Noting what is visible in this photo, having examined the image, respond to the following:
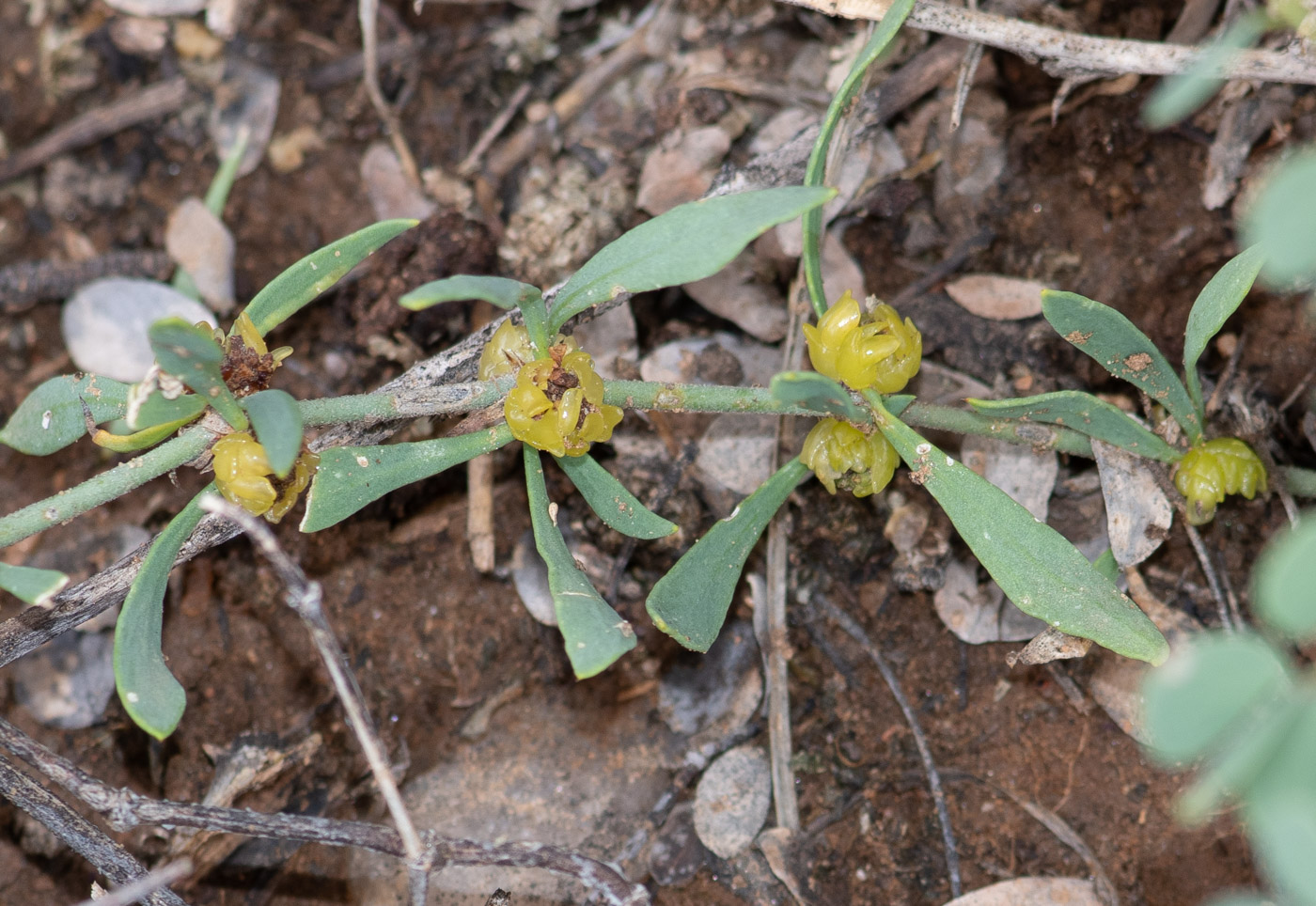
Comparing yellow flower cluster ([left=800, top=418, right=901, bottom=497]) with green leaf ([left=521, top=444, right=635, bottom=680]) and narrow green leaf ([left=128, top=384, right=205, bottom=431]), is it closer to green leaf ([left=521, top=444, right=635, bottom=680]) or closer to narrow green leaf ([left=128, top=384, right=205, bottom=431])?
green leaf ([left=521, top=444, right=635, bottom=680])

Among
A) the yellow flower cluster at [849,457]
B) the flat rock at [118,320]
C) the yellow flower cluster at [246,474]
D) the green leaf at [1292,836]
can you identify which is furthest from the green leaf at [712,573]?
the flat rock at [118,320]

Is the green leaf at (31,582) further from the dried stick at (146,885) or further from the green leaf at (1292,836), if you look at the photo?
the green leaf at (1292,836)

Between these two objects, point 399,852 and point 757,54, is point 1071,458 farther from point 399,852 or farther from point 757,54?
point 399,852

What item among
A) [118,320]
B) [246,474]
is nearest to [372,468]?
[246,474]

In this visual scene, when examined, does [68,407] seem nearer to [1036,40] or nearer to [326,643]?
[326,643]

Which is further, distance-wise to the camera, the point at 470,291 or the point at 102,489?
the point at 102,489

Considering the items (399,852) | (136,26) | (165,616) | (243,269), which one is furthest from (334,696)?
(136,26)
